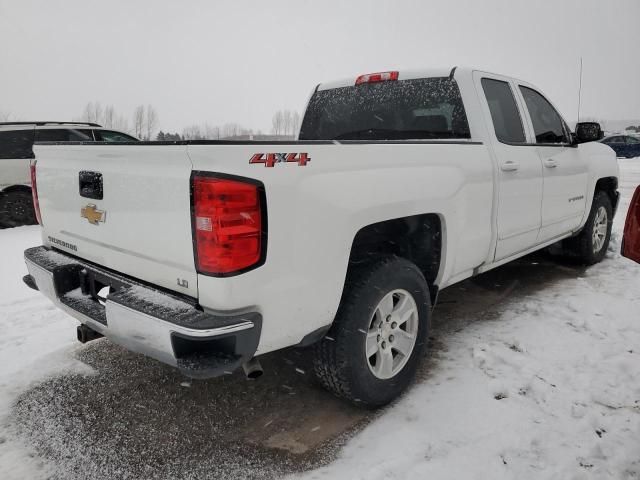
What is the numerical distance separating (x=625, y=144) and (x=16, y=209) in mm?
28693

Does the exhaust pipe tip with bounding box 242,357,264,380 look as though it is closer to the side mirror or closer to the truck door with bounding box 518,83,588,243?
the truck door with bounding box 518,83,588,243

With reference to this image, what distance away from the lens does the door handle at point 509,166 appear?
3.34 m

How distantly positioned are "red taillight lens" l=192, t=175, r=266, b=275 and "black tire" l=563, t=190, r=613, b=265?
4461 millimetres

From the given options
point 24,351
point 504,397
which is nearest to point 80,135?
point 24,351

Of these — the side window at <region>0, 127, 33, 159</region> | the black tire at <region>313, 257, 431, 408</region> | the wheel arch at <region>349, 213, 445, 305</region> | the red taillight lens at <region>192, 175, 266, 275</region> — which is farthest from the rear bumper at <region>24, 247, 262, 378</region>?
the side window at <region>0, 127, 33, 159</region>

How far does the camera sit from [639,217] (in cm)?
262

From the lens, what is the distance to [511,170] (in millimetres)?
3434

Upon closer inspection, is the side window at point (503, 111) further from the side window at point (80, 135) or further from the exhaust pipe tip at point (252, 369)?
the side window at point (80, 135)

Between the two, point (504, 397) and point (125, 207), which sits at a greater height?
point (125, 207)

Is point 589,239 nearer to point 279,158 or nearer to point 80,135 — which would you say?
point 279,158

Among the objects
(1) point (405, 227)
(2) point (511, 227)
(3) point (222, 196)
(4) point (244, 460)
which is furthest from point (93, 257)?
(2) point (511, 227)

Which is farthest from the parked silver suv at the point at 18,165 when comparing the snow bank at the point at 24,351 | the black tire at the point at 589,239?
the black tire at the point at 589,239

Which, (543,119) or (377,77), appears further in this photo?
(543,119)

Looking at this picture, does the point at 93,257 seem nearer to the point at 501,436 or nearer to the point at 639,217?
the point at 501,436
